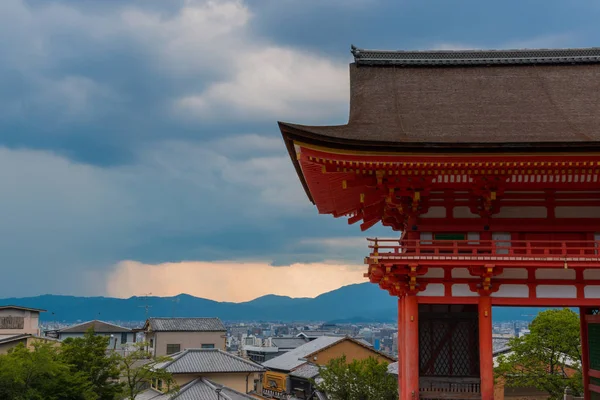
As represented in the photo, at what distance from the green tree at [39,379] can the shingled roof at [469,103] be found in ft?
64.8

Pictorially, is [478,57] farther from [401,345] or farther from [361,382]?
[361,382]

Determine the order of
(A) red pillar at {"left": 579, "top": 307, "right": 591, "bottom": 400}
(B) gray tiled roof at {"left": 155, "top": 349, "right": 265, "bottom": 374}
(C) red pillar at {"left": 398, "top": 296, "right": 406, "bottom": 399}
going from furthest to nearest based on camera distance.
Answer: (B) gray tiled roof at {"left": 155, "top": 349, "right": 265, "bottom": 374} < (A) red pillar at {"left": 579, "top": 307, "right": 591, "bottom": 400} < (C) red pillar at {"left": 398, "top": 296, "right": 406, "bottom": 399}

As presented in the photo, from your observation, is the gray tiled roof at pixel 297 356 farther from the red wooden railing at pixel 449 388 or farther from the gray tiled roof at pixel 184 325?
the red wooden railing at pixel 449 388

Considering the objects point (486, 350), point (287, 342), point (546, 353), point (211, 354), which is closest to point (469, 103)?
point (486, 350)

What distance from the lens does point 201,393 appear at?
4291 centimetres

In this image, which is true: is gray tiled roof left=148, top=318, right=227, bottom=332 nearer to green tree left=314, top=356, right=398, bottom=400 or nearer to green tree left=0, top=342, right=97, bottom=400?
green tree left=314, top=356, right=398, bottom=400

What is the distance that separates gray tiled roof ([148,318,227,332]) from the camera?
67688mm

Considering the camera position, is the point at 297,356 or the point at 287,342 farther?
the point at 287,342

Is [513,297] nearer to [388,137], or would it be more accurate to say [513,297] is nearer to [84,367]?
[388,137]

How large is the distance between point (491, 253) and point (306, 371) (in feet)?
163

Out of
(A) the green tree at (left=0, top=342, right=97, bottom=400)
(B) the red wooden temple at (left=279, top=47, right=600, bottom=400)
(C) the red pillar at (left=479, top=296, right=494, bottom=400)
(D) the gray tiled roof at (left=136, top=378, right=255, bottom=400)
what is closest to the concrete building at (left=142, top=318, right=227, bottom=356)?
(D) the gray tiled roof at (left=136, top=378, right=255, bottom=400)

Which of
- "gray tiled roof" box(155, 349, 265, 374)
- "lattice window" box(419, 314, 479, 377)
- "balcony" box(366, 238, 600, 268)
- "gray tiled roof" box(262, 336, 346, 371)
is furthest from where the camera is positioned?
"gray tiled roof" box(262, 336, 346, 371)

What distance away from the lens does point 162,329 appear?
6719 cm

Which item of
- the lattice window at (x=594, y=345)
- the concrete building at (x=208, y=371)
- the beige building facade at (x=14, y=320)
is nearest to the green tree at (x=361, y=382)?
the concrete building at (x=208, y=371)
